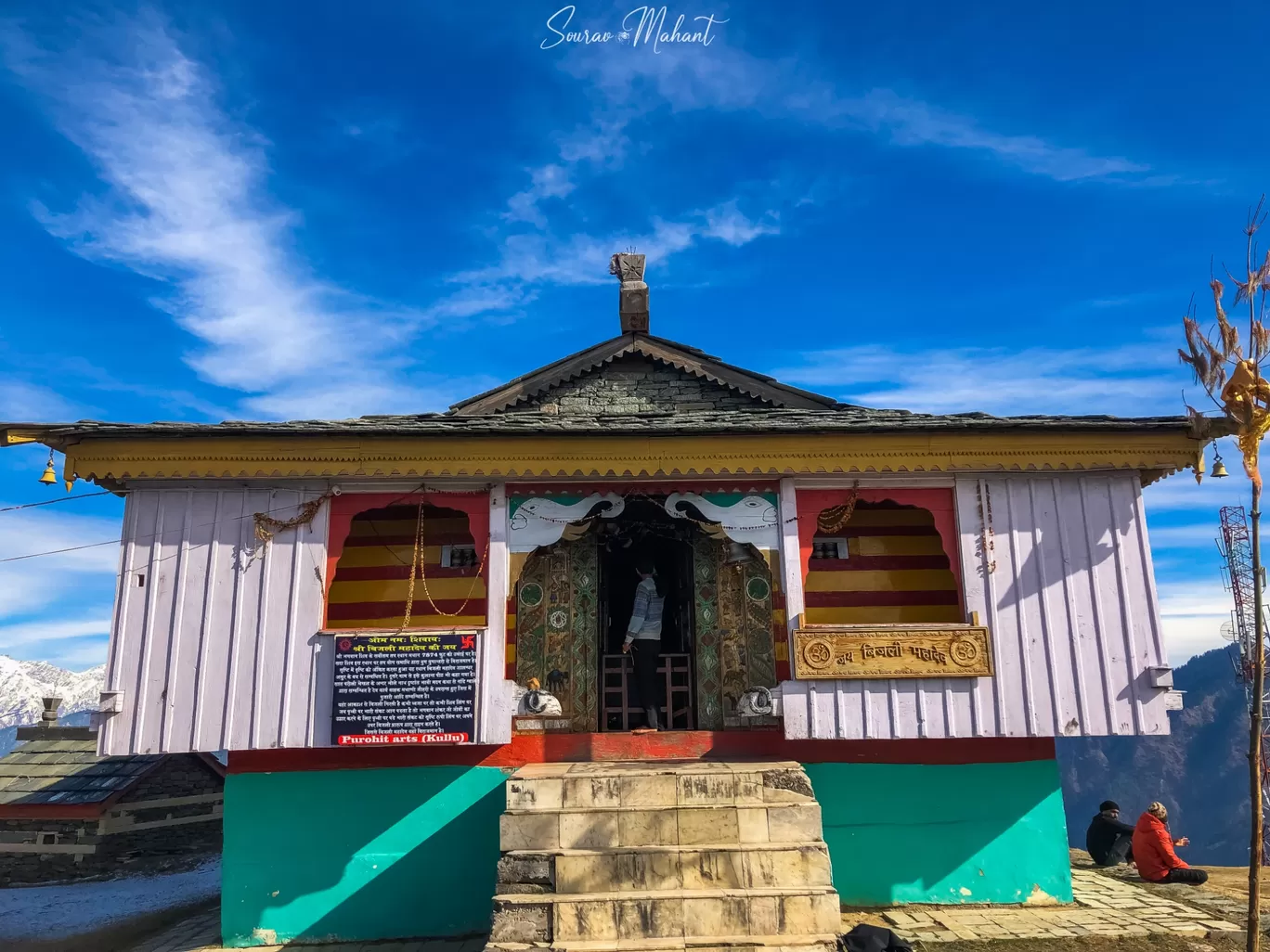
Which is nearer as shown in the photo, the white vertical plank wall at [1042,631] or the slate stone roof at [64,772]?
the white vertical plank wall at [1042,631]

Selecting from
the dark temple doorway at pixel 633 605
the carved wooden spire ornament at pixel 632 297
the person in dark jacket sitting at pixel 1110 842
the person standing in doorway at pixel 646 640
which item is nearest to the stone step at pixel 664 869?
the person standing in doorway at pixel 646 640

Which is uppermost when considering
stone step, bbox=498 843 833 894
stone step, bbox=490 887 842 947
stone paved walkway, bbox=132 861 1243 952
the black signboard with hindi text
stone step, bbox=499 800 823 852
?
the black signboard with hindi text

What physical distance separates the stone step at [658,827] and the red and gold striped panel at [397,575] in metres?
3.28

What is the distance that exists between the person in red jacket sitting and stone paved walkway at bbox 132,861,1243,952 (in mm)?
312

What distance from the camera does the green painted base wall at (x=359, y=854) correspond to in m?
8.55

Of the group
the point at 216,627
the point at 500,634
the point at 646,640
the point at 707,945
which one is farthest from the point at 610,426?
the point at 707,945

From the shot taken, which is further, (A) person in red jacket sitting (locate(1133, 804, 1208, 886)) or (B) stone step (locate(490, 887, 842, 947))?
(A) person in red jacket sitting (locate(1133, 804, 1208, 886))

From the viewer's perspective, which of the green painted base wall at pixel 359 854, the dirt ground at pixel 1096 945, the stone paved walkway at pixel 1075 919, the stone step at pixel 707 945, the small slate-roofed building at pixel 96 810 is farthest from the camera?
the small slate-roofed building at pixel 96 810

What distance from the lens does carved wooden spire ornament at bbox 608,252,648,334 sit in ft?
47.8

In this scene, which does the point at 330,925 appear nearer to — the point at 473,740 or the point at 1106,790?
the point at 473,740

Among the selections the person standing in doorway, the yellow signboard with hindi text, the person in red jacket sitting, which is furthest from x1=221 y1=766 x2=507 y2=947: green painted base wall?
the person in red jacket sitting

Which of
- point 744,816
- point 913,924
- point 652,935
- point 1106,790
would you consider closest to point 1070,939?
point 913,924

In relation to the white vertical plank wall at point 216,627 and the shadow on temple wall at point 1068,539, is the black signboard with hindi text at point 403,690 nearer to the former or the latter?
the white vertical plank wall at point 216,627

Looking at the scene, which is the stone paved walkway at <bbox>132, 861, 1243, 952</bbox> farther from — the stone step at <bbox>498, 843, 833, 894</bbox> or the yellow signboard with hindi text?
the yellow signboard with hindi text
